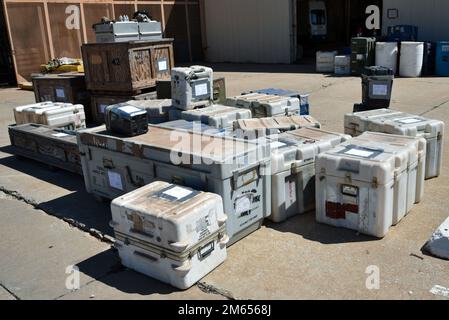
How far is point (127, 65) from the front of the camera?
29.5 feet

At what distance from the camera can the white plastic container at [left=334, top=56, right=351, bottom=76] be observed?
16.6 m

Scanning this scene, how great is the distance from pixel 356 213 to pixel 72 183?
13.0 feet

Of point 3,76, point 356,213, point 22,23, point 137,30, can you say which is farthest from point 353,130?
point 3,76

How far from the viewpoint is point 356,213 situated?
15.0ft

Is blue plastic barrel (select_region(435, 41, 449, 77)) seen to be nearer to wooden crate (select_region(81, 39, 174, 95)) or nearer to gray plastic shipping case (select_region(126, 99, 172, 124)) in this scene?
wooden crate (select_region(81, 39, 174, 95))

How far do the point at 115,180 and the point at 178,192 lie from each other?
1.43 metres

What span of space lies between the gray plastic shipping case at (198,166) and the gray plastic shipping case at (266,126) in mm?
1003

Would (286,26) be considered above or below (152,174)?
above

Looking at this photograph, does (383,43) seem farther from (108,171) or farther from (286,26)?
(108,171)

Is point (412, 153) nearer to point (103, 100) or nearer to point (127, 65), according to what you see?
point (127, 65)

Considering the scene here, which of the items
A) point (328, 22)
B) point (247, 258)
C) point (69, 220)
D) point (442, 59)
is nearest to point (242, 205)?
point (247, 258)

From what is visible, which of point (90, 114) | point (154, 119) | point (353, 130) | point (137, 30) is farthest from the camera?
point (90, 114)
